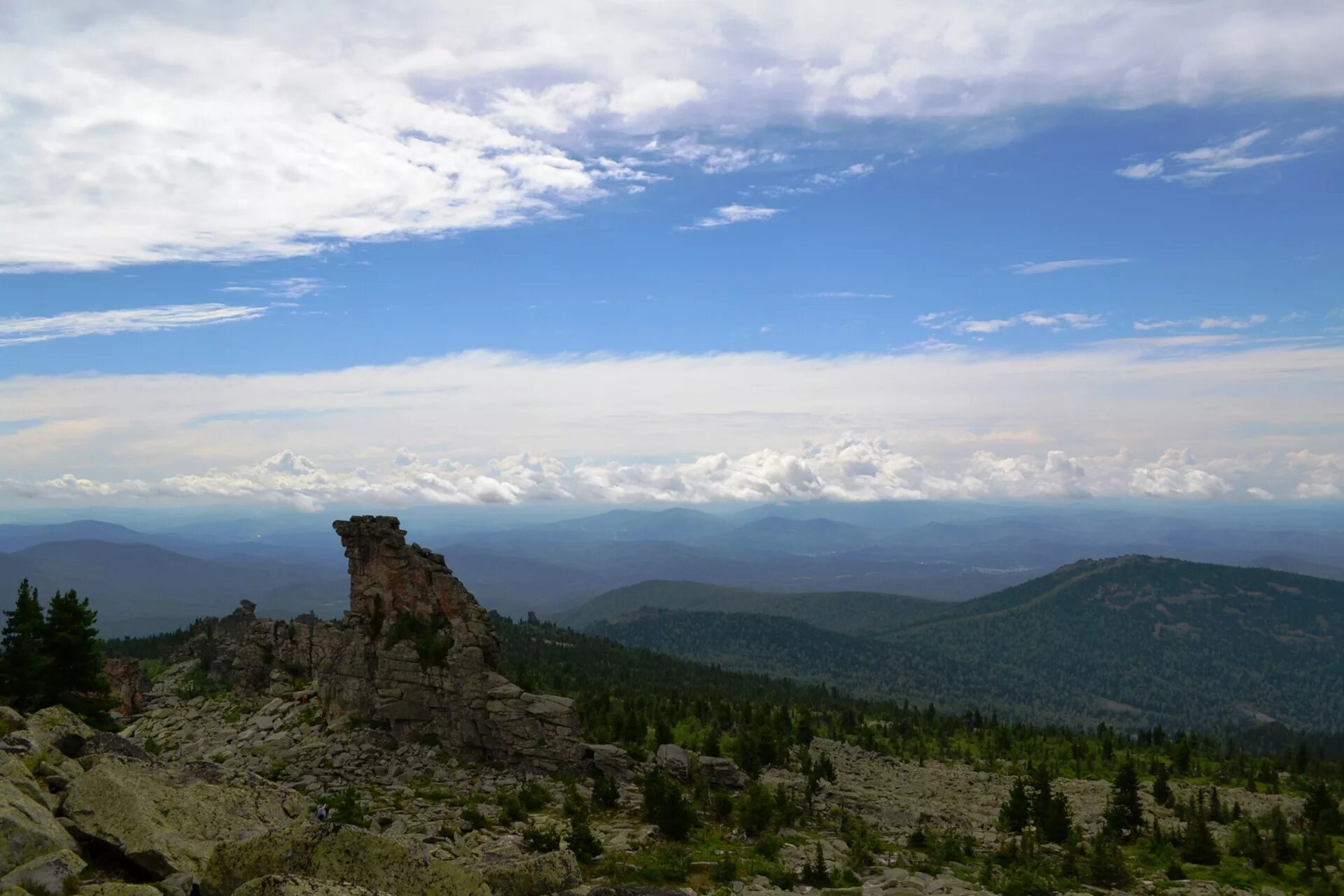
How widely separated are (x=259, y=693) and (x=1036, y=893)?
178 feet

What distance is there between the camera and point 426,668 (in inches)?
1919

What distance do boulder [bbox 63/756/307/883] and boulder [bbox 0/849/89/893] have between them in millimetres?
2321

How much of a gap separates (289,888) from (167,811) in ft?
27.7

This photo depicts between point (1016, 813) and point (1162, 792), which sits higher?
point (1016, 813)

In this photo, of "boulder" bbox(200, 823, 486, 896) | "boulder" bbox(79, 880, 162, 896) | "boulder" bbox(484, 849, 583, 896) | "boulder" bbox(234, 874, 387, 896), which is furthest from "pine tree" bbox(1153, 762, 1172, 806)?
"boulder" bbox(79, 880, 162, 896)

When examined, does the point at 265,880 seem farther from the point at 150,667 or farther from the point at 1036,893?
the point at 150,667

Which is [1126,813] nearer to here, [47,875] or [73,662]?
[47,875]

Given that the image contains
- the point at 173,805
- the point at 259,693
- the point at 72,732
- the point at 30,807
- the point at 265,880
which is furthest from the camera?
the point at 259,693

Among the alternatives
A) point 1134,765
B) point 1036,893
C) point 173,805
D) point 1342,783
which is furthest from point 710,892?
point 1342,783

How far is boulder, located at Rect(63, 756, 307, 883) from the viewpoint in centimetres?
1750

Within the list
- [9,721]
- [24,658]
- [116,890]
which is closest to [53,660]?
[24,658]

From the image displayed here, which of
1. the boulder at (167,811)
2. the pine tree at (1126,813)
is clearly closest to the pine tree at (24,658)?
the boulder at (167,811)

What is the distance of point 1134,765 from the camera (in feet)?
232

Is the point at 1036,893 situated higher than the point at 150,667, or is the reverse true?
the point at 1036,893
